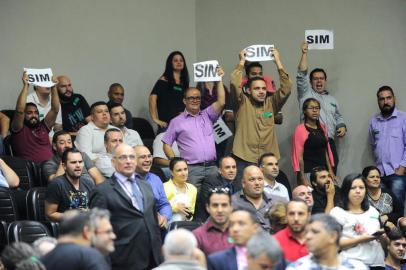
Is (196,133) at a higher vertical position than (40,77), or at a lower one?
lower

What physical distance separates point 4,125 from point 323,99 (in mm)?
3542

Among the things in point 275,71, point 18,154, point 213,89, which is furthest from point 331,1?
point 18,154

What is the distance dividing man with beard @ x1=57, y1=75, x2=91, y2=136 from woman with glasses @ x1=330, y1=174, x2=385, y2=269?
3515 millimetres

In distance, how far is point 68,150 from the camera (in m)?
8.62

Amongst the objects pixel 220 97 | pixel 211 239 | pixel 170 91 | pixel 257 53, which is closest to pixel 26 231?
pixel 211 239

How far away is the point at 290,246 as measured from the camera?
24.4 feet

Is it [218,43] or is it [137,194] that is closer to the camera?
[137,194]

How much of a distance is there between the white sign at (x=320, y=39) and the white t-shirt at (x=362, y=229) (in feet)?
9.80

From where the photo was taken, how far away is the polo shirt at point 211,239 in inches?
294

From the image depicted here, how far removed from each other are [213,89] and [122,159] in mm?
3828

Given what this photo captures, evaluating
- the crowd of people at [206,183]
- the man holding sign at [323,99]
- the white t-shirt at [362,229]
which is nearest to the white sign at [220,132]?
the crowd of people at [206,183]

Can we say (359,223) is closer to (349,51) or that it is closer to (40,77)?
(40,77)

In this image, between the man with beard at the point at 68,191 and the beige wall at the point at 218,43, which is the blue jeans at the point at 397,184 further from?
the man with beard at the point at 68,191

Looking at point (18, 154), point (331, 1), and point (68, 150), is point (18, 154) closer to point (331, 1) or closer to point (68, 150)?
point (68, 150)
